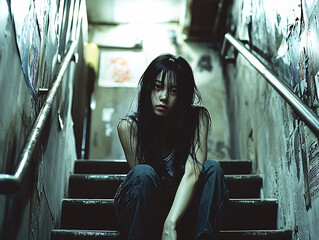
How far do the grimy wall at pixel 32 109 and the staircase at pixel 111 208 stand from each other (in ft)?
0.40

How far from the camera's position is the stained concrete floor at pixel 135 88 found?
4.88m

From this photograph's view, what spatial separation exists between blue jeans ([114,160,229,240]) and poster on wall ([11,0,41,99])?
24.2 inches

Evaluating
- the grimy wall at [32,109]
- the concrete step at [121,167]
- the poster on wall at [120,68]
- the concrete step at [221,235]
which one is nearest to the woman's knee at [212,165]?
the concrete step at [221,235]

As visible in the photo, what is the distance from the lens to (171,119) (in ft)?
7.37

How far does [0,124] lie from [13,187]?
292 millimetres

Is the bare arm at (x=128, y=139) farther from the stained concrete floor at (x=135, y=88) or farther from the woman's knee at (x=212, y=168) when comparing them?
the stained concrete floor at (x=135, y=88)

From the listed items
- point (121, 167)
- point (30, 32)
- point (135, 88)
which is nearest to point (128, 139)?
point (30, 32)

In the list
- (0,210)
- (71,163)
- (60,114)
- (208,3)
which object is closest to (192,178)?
(0,210)

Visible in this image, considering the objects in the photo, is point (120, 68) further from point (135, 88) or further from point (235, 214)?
point (235, 214)

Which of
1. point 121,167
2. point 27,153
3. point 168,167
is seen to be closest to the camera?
point 27,153

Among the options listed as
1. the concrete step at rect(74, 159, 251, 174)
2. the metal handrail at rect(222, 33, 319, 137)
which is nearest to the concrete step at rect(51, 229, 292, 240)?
the metal handrail at rect(222, 33, 319, 137)

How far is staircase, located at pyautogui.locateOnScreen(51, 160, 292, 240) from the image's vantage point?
2.20 meters

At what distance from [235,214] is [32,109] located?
4.59 ft

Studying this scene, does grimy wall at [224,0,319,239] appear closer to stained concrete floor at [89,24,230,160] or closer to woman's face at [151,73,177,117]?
woman's face at [151,73,177,117]
